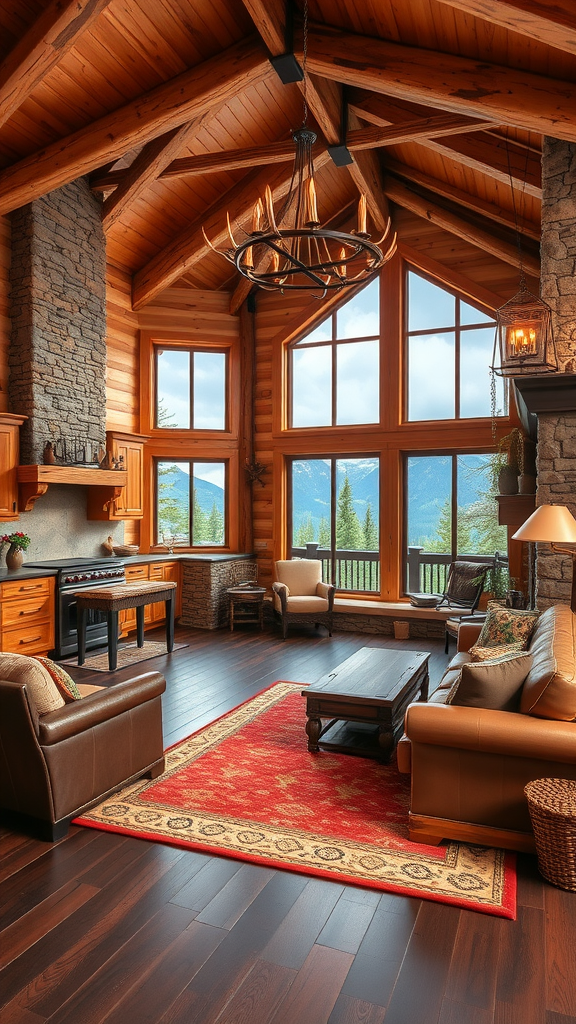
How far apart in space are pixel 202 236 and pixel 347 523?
4065mm

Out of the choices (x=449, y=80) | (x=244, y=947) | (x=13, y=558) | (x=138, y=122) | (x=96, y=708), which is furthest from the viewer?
(x=13, y=558)

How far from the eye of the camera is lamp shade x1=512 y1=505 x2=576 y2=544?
3.78 meters

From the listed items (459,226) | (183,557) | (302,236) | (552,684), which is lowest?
(552,684)

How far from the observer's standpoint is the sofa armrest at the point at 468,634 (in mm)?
5156

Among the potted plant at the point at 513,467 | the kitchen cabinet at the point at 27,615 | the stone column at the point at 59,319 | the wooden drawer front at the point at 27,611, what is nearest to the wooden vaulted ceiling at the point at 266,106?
the stone column at the point at 59,319

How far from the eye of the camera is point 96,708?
3168mm

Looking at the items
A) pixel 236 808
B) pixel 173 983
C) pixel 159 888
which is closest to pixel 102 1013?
pixel 173 983

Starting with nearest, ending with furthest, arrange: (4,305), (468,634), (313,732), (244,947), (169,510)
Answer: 1. (244,947)
2. (313,732)
3. (468,634)
4. (4,305)
5. (169,510)

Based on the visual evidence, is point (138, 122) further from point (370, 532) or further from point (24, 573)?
point (370, 532)

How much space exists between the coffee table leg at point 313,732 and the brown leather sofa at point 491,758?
3.50ft

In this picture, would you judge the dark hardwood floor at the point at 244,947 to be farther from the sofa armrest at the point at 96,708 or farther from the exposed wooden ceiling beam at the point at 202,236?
the exposed wooden ceiling beam at the point at 202,236

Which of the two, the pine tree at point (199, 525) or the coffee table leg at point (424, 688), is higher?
the pine tree at point (199, 525)

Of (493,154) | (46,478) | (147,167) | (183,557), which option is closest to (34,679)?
(46,478)

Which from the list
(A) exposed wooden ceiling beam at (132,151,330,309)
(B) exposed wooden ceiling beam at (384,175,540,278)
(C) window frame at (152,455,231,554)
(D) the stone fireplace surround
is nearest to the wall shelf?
(D) the stone fireplace surround
